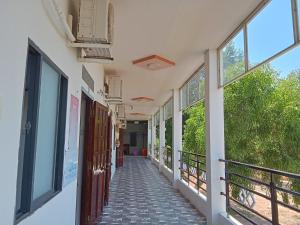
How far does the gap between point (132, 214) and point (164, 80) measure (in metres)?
3.30

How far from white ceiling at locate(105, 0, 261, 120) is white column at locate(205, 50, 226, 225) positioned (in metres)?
0.42

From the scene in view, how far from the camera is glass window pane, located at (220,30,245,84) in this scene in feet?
11.6

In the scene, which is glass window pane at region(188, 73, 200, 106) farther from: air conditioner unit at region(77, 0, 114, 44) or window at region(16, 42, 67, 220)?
window at region(16, 42, 67, 220)

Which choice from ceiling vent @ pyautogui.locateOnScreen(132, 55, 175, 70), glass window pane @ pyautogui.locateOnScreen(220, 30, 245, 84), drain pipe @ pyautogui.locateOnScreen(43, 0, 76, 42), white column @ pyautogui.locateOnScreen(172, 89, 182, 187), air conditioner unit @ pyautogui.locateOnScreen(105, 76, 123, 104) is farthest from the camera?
white column @ pyautogui.locateOnScreen(172, 89, 182, 187)

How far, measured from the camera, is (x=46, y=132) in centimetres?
220

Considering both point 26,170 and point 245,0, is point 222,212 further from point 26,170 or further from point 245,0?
point 26,170

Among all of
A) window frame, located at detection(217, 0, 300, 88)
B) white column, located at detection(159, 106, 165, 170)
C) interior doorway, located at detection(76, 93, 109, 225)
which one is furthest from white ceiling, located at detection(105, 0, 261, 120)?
white column, located at detection(159, 106, 165, 170)

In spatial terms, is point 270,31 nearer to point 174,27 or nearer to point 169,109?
point 174,27

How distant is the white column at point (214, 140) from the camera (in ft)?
14.0

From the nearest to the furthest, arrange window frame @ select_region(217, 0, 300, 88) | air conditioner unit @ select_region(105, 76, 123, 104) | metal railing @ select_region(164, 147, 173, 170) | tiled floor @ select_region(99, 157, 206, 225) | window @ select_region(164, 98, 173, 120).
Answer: window frame @ select_region(217, 0, 300, 88) < tiled floor @ select_region(99, 157, 206, 225) < air conditioner unit @ select_region(105, 76, 123, 104) < window @ select_region(164, 98, 173, 120) < metal railing @ select_region(164, 147, 173, 170)

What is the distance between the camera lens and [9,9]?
1.38 metres

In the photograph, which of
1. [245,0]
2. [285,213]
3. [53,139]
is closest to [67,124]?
[53,139]

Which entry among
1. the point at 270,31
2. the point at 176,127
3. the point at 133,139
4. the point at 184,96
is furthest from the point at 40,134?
the point at 133,139

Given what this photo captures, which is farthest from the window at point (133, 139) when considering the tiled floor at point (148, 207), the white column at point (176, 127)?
the tiled floor at point (148, 207)
